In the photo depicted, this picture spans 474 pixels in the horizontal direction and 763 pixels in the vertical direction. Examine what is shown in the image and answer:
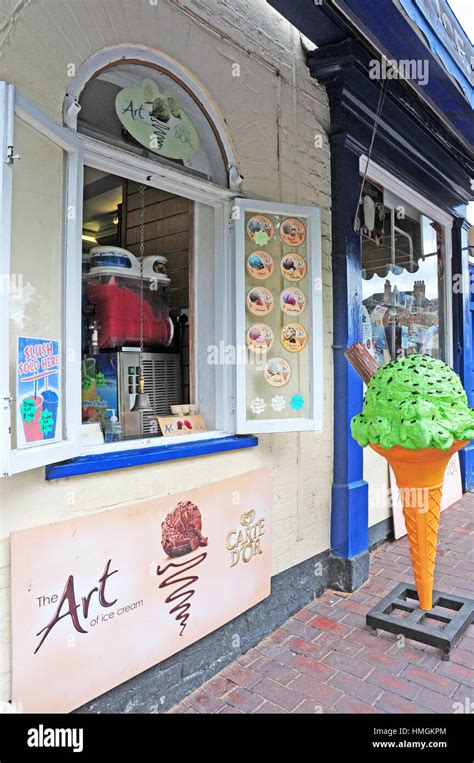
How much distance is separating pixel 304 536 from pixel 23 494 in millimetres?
2377

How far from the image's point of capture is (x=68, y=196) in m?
2.39

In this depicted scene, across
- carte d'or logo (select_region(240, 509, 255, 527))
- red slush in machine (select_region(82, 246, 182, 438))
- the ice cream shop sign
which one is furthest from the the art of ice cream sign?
carte d'or logo (select_region(240, 509, 255, 527))

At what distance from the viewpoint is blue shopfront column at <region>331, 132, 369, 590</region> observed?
13.9ft

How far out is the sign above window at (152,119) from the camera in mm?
2729

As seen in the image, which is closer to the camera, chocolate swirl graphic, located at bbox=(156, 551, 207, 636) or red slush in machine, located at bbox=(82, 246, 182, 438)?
chocolate swirl graphic, located at bbox=(156, 551, 207, 636)

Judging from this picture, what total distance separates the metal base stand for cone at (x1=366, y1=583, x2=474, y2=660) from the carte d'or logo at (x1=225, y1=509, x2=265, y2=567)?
2.98ft

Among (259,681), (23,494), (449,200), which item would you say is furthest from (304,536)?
(449,200)

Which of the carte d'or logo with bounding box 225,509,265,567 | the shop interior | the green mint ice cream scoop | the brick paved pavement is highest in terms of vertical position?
the shop interior

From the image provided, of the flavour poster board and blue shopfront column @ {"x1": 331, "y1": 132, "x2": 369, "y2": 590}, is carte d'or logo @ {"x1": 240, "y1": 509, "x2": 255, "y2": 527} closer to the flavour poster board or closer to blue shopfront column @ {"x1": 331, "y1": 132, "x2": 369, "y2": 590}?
blue shopfront column @ {"x1": 331, "y1": 132, "x2": 369, "y2": 590}

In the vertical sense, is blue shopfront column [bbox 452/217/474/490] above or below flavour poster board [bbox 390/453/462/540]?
above

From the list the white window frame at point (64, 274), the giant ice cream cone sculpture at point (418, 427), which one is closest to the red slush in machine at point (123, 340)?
the white window frame at point (64, 274)

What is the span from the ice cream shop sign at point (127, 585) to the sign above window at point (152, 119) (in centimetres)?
197

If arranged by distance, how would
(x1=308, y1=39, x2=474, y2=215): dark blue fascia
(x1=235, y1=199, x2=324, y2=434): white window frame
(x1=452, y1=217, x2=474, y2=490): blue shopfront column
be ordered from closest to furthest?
(x1=235, y1=199, x2=324, y2=434): white window frame
(x1=308, y1=39, x2=474, y2=215): dark blue fascia
(x1=452, y1=217, x2=474, y2=490): blue shopfront column
